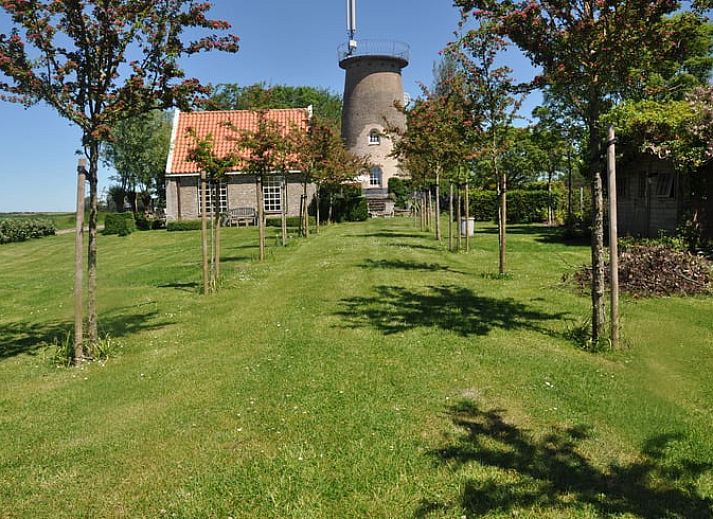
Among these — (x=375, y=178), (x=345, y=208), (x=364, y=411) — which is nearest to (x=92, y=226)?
(x=364, y=411)

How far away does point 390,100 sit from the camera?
47656 mm

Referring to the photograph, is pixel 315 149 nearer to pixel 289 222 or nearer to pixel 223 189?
pixel 289 222

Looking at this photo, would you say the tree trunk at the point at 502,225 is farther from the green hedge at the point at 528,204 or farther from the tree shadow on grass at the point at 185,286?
the green hedge at the point at 528,204

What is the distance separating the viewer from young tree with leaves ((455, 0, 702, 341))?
22.9ft

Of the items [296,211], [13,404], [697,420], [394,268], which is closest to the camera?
[697,420]

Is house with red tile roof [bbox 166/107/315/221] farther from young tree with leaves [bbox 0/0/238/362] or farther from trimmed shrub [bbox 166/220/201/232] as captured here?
young tree with leaves [bbox 0/0/238/362]

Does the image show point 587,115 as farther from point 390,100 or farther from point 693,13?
point 390,100

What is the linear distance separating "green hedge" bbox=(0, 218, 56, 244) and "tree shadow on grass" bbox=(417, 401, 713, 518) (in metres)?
40.7

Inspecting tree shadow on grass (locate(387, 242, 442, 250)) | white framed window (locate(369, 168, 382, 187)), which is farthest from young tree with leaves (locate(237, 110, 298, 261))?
white framed window (locate(369, 168, 382, 187))

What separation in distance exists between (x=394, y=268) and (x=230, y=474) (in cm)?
979

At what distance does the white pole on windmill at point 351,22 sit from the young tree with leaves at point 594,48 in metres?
43.3

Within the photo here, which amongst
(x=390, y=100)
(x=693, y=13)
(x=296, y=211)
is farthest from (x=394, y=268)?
(x=390, y=100)

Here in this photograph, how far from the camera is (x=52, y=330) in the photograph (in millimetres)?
9875

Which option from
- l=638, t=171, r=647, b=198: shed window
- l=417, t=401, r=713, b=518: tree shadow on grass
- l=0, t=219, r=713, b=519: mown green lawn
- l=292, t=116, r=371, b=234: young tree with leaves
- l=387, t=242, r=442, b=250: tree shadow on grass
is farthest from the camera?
l=292, t=116, r=371, b=234: young tree with leaves
